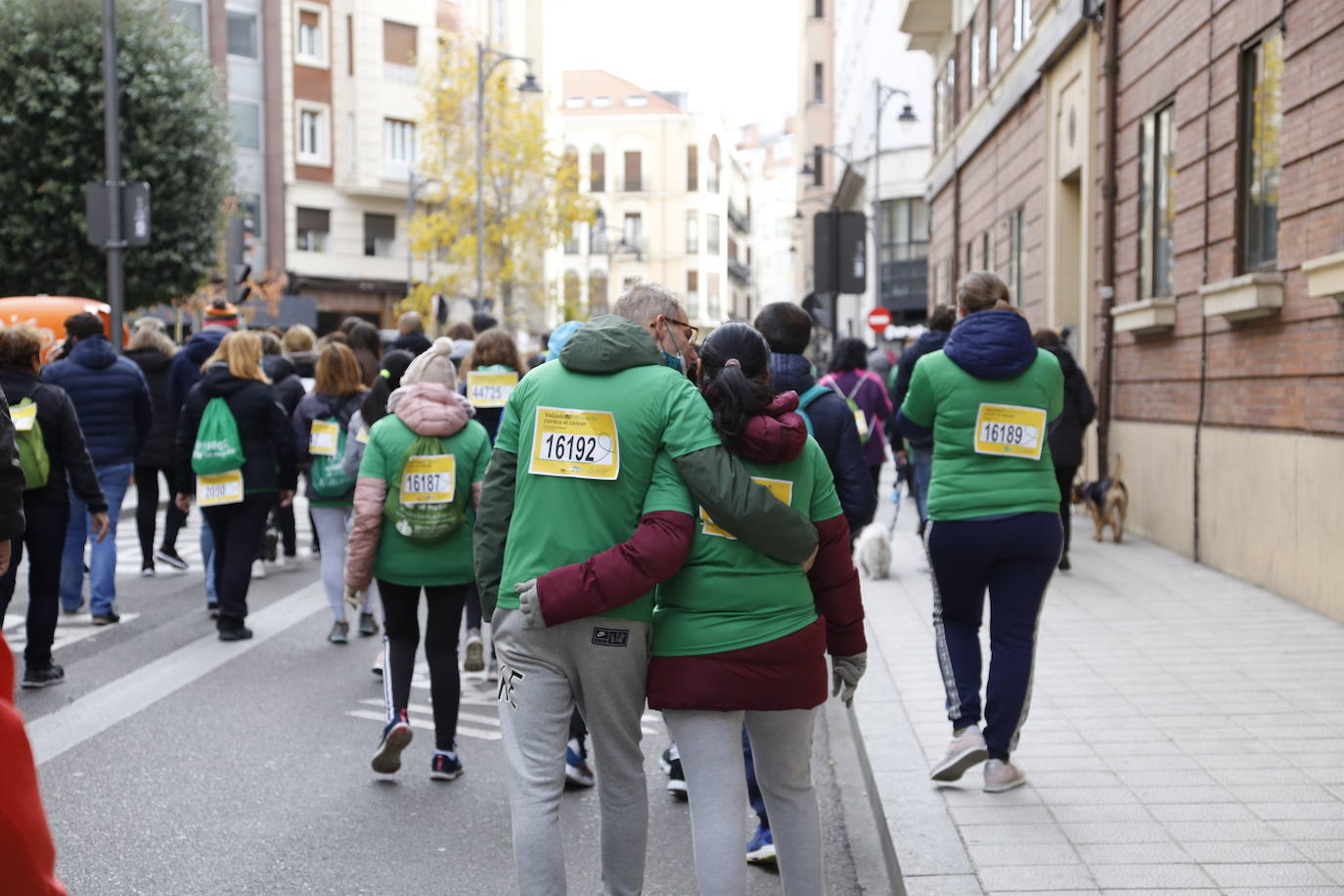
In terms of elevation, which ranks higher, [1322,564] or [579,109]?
[579,109]

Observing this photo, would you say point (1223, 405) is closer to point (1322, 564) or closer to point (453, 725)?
point (1322, 564)

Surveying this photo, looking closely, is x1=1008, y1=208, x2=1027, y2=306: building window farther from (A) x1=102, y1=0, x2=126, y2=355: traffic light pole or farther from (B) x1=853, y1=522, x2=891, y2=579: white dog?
(A) x1=102, y1=0, x2=126, y2=355: traffic light pole

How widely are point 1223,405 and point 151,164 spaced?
1743cm

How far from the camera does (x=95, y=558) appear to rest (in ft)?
33.1

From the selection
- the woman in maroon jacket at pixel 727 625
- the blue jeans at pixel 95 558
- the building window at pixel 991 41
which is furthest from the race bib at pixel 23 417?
the building window at pixel 991 41

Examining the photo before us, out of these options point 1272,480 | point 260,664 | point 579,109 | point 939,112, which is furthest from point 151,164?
point 579,109

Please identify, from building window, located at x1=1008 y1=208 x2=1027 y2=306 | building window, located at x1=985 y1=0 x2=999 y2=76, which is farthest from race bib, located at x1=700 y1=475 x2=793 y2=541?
building window, located at x1=985 y1=0 x2=999 y2=76

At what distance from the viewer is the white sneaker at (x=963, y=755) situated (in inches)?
217

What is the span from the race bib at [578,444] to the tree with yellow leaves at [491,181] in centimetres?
3994

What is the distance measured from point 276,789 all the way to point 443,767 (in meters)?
0.65

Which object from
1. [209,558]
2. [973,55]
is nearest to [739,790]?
[209,558]

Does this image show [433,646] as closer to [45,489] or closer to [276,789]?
[276,789]

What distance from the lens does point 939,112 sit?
3023 centimetres

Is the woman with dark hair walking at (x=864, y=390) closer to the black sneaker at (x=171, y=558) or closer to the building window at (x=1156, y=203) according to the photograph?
the building window at (x=1156, y=203)
